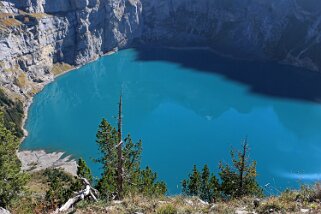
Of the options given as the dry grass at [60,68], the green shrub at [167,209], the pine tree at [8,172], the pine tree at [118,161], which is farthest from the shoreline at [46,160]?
the green shrub at [167,209]

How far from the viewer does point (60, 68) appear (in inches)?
7490

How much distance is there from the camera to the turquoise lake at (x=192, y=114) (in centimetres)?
10469

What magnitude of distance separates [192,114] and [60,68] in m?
77.3

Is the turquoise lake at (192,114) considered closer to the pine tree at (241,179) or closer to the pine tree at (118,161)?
the pine tree at (241,179)

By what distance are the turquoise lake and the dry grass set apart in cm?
483

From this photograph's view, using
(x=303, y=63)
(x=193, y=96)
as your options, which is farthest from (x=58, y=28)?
(x=303, y=63)

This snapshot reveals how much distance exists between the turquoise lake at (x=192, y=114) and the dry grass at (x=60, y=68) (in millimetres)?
4830

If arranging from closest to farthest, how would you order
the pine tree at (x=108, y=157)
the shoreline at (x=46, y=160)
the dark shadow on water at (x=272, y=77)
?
the pine tree at (x=108, y=157), the shoreline at (x=46, y=160), the dark shadow on water at (x=272, y=77)

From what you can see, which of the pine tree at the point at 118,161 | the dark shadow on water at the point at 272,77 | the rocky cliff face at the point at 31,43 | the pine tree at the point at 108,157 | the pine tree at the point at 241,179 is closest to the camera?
the pine tree at the point at 118,161

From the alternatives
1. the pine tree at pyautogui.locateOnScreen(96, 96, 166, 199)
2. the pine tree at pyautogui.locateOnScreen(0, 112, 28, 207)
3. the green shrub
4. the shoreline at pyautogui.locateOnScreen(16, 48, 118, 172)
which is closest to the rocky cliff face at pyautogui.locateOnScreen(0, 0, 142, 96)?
the shoreline at pyautogui.locateOnScreen(16, 48, 118, 172)

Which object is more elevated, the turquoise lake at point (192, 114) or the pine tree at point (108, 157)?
the pine tree at point (108, 157)

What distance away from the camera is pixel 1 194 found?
35812 mm

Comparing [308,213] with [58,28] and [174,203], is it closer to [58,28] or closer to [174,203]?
[174,203]

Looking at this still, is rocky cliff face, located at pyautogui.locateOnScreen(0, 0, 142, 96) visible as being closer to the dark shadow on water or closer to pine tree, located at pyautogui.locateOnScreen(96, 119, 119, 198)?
the dark shadow on water
